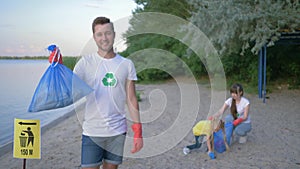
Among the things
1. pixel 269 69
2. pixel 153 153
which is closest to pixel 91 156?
pixel 153 153

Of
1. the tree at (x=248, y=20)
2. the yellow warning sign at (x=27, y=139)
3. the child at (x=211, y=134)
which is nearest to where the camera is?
the yellow warning sign at (x=27, y=139)

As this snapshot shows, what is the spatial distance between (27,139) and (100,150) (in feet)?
2.39

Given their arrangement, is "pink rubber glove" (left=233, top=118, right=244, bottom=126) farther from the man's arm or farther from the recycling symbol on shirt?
the recycling symbol on shirt

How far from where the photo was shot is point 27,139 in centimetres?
266

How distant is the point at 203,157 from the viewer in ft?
15.6

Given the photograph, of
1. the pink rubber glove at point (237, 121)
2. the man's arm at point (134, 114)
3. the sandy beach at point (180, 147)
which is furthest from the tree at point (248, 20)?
the man's arm at point (134, 114)

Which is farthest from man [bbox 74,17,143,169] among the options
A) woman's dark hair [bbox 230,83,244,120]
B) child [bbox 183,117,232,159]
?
woman's dark hair [bbox 230,83,244,120]

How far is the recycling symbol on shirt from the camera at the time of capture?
91.0 inches

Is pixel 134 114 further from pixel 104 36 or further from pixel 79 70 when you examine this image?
pixel 104 36

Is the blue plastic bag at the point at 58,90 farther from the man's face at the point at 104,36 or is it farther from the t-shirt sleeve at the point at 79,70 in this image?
the man's face at the point at 104,36

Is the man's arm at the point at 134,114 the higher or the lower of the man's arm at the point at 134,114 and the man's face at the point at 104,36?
the lower

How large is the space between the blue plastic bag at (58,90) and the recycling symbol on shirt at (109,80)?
0.12 m

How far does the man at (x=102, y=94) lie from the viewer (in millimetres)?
2316

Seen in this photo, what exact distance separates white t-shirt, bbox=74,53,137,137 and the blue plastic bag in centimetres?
9
